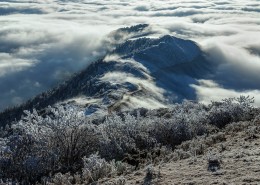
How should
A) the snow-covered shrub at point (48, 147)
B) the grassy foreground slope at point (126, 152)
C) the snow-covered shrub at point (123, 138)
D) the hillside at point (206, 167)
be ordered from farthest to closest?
the snow-covered shrub at point (123, 138), the snow-covered shrub at point (48, 147), the grassy foreground slope at point (126, 152), the hillside at point (206, 167)

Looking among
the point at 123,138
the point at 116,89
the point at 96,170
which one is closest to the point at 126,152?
the point at 123,138

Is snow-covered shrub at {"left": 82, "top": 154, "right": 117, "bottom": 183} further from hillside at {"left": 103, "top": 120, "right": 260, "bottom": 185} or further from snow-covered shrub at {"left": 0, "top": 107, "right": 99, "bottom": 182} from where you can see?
snow-covered shrub at {"left": 0, "top": 107, "right": 99, "bottom": 182}

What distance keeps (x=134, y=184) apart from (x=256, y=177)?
2.43m

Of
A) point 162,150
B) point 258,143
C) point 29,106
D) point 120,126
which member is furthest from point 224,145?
point 29,106

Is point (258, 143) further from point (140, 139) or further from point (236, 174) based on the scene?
point (140, 139)

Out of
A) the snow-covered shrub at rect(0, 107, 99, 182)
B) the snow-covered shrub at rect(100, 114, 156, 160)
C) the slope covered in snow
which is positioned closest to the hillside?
the snow-covered shrub at rect(100, 114, 156, 160)

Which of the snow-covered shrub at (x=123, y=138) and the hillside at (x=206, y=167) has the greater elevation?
the hillside at (x=206, y=167)

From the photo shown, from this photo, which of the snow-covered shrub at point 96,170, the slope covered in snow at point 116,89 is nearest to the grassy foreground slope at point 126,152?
the snow-covered shrub at point 96,170

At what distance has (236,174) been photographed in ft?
32.1

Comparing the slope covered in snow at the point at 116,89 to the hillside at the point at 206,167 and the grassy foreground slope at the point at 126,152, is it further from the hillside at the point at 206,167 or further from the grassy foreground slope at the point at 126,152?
the hillside at the point at 206,167

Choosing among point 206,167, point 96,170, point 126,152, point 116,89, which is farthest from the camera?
point 116,89

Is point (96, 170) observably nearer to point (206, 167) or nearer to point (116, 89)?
point (206, 167)

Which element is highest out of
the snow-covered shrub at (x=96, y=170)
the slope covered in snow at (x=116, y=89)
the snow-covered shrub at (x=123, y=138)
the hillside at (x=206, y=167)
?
the hillside at (x=206, y=167)

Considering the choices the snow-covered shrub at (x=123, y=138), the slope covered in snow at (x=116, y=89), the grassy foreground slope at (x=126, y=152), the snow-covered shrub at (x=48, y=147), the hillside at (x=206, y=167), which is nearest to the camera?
the hillside at (x=206, y=167)
